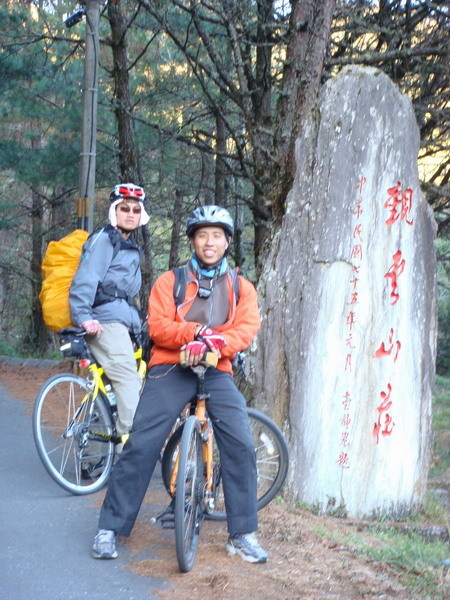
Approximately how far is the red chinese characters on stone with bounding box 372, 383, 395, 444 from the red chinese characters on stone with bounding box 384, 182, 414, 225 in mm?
1351

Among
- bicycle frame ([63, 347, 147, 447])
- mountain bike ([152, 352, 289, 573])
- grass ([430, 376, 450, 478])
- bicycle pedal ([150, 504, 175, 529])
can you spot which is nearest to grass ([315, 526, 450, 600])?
mountain bike ([152, 352, 289, 573])

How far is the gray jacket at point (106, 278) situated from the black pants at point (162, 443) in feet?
3.85

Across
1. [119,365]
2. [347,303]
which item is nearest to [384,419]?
[347,303]

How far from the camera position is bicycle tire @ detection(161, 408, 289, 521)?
502cm

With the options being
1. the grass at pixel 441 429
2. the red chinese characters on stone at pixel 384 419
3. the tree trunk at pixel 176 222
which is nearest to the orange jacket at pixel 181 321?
the red chinese characters on stone at pixel 384 419

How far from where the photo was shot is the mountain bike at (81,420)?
5.66 m

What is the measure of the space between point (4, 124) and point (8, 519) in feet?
56.6

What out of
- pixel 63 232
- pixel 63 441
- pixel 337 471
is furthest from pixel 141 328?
pixel 63 232

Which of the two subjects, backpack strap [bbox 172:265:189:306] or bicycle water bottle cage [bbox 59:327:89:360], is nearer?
backpack strap [bbox 172:265:189:306]

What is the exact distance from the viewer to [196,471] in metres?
4.56

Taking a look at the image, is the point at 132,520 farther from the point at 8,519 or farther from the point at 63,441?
the point at 63,441

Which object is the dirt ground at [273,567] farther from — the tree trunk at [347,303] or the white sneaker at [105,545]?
the tree trunk at [347,303]

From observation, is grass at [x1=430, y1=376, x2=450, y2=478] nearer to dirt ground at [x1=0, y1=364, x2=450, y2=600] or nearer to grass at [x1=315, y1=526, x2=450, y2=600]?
grass at [x1=315, y1=526, x2=450, y2=600]

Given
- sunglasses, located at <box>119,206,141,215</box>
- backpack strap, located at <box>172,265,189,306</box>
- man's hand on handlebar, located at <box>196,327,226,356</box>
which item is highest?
sunglasses, located at <box>119,206,141,215</box>
